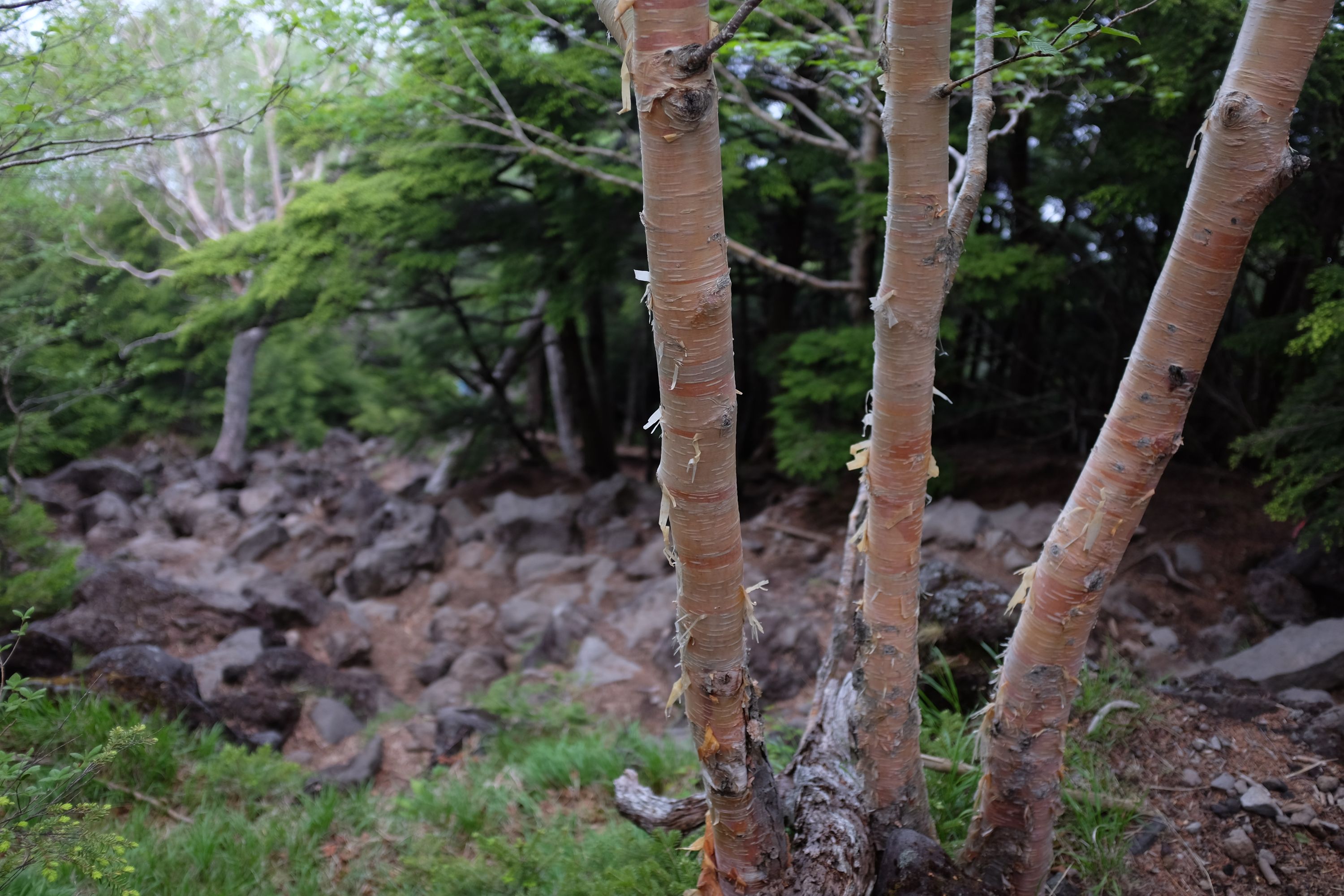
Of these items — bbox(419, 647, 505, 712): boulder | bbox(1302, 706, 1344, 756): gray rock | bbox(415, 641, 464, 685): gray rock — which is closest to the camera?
bbox(1302, 706, 1344, 756): gray rock

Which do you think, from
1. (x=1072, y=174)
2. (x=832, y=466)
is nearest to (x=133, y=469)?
(x=832, y=466)

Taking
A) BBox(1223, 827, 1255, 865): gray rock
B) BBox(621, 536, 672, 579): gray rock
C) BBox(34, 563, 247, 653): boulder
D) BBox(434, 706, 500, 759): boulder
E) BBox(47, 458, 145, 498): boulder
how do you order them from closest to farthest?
1. BBox(1223, 827, 1255, 865): gray rock
2. BBox(434, 706, 500, 759): boulder
3. BBox(34, 563, 247, 653): boulder
4. BBox(621, 536, 672, 579): gray rock
5. BBox(47, 458, 145, 498): boulder

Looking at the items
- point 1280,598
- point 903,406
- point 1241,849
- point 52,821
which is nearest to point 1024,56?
point 903,406

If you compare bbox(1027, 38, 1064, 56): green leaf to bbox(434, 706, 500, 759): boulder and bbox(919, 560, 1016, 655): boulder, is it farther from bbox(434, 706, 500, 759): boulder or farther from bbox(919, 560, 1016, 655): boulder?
bbox(434, 706, 500, 759): boulder

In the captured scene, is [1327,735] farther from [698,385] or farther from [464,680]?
[464,680]

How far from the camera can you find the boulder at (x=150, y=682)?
3.82 metres

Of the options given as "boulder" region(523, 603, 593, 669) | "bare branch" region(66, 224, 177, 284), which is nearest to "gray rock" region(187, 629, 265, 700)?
"boulder" region(523, 603, 593, 669)

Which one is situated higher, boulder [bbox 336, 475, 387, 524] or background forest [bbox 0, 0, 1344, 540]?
background forest [bbox 0, 0, 1344, 540]

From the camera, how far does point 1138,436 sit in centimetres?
184

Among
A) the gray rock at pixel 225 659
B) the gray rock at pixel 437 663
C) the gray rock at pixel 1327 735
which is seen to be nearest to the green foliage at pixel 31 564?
the gray rock at pixel 225 659

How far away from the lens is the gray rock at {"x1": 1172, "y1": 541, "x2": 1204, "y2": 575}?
5039 millimetres

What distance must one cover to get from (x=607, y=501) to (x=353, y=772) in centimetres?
490

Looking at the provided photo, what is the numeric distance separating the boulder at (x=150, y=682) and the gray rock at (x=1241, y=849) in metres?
4.38

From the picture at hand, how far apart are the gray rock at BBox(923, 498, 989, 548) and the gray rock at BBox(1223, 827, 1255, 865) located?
3.28 m
